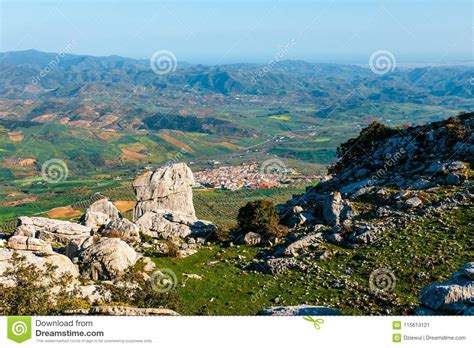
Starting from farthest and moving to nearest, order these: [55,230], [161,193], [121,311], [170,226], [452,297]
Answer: [161,193] < [170,226] < [55,230] < [121,311] < [452,297]

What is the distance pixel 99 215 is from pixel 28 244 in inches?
401

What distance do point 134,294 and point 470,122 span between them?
36636 millimetres

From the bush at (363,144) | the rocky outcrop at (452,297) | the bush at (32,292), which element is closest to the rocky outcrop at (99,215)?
the bush at (32,292)

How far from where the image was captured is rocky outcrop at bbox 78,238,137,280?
87.2ft

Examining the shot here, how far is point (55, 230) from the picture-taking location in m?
34.6

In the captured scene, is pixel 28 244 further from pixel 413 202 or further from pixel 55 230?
pixel 413 202

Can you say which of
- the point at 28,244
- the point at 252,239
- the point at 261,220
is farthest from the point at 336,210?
the point at 28,244

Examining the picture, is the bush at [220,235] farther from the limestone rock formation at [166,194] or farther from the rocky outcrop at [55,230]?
the rocky outcrop at [55,230]

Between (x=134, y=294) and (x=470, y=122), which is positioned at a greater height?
(x=470, y=122)

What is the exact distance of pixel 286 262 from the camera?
91.4ft

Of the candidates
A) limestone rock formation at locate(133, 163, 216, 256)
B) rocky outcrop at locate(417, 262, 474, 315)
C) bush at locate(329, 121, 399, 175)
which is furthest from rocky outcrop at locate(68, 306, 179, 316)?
bush at locate(329, 121, 399, 175)

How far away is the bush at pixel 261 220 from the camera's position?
111 feet
